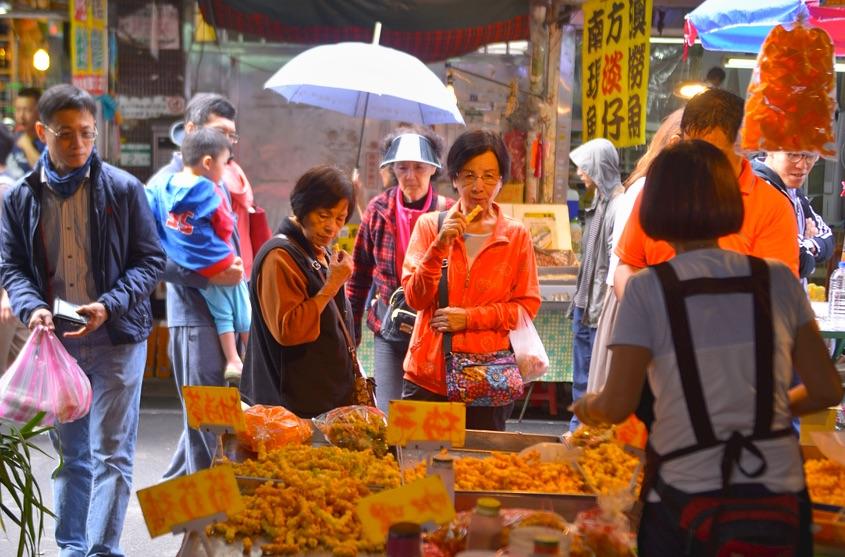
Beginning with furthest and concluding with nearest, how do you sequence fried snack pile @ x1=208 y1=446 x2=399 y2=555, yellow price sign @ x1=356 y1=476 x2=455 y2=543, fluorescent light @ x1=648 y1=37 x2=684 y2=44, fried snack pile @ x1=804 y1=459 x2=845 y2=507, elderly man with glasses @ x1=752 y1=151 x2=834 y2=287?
fluorescent light @ x1=648 y1=37 x2=684 y2=44
elderly man with glasses @ x1=752 y1=151 x2=834 y2=287
fried snack pile @ x1=804 y1=459 x2=845 y2=507
fried snack pile @ x1=208 y1=446 x2=399 y2=555
yellow price sign @ x1=356 y1=476 x2=455 y2=543

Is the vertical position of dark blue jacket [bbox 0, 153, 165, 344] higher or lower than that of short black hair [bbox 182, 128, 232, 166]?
lower

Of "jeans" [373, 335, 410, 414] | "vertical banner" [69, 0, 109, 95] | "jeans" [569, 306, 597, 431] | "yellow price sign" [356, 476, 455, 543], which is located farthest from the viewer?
"vertical banner" [69, 0, 109, 95]

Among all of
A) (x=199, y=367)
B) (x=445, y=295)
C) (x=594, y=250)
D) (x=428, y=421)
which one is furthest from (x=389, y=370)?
(x=594, y=250)

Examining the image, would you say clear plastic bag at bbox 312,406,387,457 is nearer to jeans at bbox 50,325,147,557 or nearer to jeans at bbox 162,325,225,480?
jeans at bbox 50,325,147,557

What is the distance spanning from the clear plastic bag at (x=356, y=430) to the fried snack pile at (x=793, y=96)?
1665 mm

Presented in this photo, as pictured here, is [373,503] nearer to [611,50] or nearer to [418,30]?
[611,50]

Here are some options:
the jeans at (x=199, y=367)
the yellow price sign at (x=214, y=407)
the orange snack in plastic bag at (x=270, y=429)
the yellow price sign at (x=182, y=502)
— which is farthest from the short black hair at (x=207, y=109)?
the yellow price sign at (x=182, y=502)

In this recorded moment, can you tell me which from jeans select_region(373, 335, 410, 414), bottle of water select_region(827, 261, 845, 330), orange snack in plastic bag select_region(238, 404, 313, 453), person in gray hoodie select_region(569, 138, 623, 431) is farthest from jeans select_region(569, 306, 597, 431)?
orange snack in plastic bag select_region(238, 404, 313, 453)

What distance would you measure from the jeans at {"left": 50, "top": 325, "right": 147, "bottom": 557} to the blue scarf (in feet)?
2.02

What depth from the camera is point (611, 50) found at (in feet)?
25.9

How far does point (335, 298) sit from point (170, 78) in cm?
587

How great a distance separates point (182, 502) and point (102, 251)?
6.90ft

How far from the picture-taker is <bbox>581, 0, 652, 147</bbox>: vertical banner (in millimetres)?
7500

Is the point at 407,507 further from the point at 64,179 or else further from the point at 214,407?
the point at 64,179
